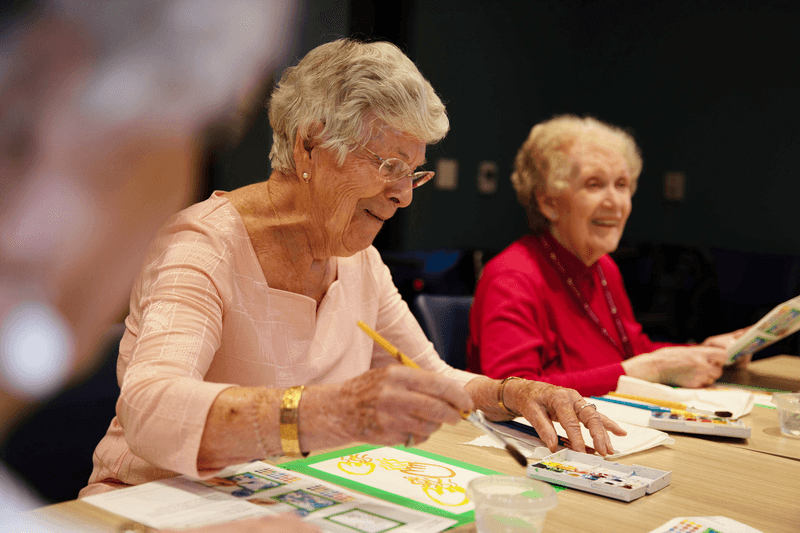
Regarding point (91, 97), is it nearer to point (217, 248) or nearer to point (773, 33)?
point (217, 248)

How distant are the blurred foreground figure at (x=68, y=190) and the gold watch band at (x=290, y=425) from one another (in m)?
0.13

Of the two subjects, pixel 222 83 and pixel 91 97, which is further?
pixel 222 83

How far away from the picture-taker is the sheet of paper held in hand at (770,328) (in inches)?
71.5

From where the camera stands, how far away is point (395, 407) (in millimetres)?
881

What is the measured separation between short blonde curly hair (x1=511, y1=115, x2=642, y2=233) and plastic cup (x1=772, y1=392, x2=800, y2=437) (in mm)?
1022

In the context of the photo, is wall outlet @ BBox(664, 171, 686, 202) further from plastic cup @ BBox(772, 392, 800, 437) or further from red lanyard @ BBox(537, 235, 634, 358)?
plastic cup @ BBox(772, 392, 800, 437)

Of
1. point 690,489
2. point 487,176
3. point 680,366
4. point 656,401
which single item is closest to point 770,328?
point 680,366

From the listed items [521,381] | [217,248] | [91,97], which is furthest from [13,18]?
[521,381]

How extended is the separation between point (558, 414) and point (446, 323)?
0.84 metres

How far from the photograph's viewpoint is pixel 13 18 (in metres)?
1.56

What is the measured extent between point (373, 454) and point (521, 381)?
39 cm

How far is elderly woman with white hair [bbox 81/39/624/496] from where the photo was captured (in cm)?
102

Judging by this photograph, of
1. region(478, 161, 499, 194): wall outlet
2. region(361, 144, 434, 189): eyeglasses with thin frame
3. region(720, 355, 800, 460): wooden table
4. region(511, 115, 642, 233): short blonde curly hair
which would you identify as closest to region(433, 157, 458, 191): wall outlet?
region(478, 161, 499, 194): wall outlet

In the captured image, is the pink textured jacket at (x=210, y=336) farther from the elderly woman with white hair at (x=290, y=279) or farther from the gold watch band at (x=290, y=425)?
the gold watch band at (x=290, y=425)
